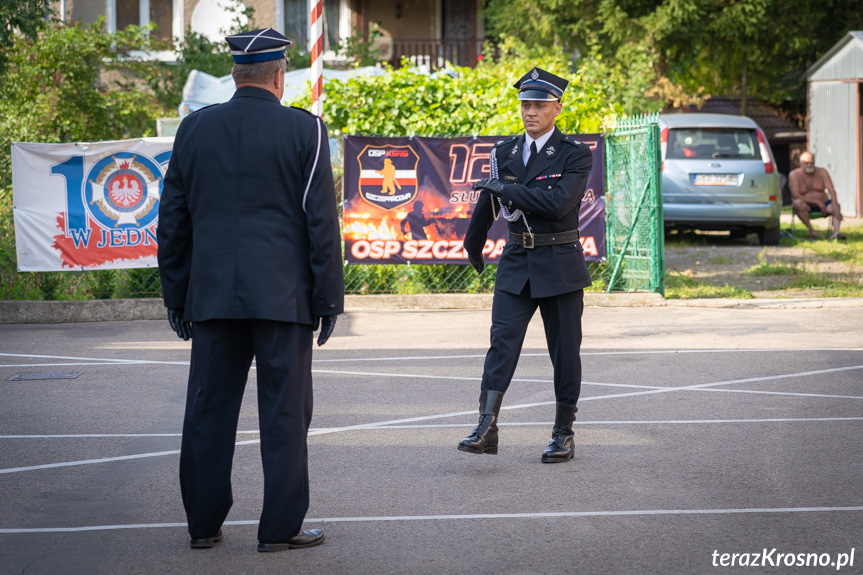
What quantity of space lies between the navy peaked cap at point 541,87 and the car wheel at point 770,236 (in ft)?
41.1

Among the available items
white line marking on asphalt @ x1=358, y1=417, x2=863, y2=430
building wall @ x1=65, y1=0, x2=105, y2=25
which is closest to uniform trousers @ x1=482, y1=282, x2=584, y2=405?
white line marking on asphalt @ x1=358, y1=417, x2=863, y2=430

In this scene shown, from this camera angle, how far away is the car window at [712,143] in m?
17.2

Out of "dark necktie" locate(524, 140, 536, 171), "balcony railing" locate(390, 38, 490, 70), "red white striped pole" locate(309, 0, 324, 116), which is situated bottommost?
"dark necktie" locate(524, 140, 536, 171)

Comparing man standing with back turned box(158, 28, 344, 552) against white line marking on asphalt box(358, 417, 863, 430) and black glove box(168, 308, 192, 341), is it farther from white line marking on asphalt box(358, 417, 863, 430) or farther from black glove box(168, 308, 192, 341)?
white line marking on asphalt box(358, 417, 863, 430)

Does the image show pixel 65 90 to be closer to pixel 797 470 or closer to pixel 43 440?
pixel 43 440

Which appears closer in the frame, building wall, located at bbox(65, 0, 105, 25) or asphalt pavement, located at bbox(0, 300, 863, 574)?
asphalt pavement, located at bbox(0, 300, 863, 574)

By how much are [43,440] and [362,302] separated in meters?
6.17

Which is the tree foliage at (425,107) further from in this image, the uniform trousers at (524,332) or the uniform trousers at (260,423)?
the uniform trousers at (260,423)

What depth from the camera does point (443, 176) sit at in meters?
12.5

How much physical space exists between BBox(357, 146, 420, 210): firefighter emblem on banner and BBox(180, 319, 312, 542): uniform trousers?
808cm

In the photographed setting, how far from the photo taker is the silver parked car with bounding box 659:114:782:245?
55.6ft

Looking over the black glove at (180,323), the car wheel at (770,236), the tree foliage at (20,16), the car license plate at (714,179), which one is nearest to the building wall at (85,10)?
the tree foliage at (20,16)

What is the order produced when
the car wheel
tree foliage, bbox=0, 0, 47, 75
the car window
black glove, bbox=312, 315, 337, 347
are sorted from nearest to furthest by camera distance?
black glove, bbox=312, 315, 337, 347
tree foliage, bbox=0, 0, 47, 75
the car window
the car wheel

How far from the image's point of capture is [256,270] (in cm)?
437
